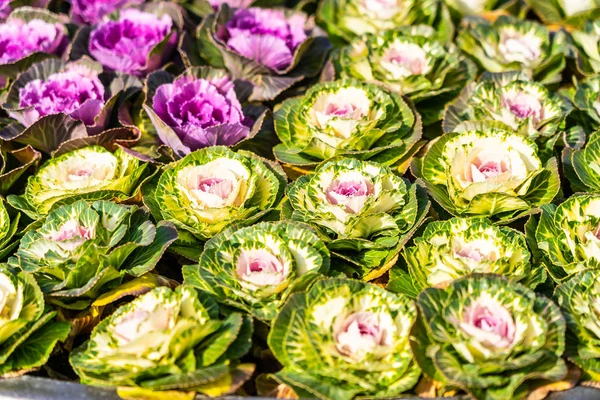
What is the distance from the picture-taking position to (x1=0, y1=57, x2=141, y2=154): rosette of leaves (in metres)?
1.42

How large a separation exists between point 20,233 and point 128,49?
0.55 metres

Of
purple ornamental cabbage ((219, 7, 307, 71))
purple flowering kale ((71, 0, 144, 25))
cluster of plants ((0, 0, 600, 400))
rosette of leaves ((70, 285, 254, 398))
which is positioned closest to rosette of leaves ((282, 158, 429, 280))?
cluster of plants ((0, 0, 600, 400))

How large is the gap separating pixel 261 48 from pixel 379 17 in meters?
0.38

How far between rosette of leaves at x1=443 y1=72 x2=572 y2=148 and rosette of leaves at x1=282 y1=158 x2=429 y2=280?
0.93 feet

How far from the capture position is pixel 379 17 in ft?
5.82

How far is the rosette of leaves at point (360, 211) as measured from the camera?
44.9 inches

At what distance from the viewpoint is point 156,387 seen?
953mm

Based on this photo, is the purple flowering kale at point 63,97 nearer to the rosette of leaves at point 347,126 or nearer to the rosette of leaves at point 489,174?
the rosette of leaves at point 347,126

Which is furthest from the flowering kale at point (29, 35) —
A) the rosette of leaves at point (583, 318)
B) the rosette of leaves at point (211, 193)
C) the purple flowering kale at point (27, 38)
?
the rosette of leaves at point (583, 318)

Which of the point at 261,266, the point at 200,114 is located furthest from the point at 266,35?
the point at 261,266

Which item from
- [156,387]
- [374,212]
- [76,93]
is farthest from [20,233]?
[374,212]

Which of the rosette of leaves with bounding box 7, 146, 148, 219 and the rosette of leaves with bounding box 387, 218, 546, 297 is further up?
the rosette of leaves with bounding box 387, 218, 546, 297

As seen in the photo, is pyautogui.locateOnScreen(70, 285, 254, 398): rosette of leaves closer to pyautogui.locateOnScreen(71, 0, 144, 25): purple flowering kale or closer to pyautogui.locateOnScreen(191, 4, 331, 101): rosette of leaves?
pyautogui.locateOnScreen(191, 4, 331, 101): rosette of leaves

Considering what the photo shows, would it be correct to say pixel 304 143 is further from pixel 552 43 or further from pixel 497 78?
pixel 552 43
